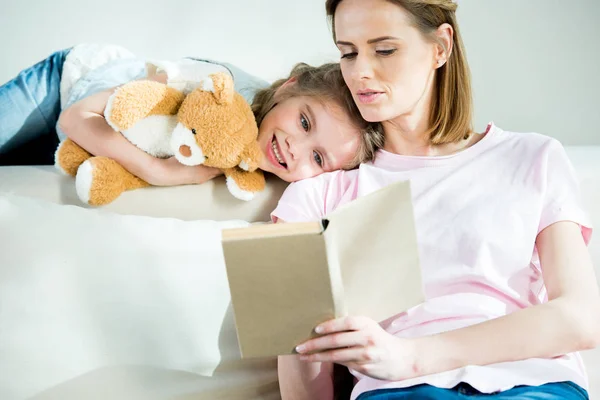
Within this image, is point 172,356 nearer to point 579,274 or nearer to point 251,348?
point 251,348

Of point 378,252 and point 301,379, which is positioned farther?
point 301,379

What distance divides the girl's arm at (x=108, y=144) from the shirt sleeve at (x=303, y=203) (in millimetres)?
210

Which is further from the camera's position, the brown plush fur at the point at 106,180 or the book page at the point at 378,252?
the brown plush fur at the point at 106,180

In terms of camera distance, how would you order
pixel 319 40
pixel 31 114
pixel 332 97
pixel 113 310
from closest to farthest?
pixel 113 310 < pixel 332 97 < pixel 31 114 < pixel 319 40

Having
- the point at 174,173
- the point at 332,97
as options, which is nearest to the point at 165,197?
the point at 174,173

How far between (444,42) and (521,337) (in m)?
0.55

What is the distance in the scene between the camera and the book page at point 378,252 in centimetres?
82

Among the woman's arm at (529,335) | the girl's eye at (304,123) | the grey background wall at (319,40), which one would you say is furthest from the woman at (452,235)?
the grey background wall at (319,40)

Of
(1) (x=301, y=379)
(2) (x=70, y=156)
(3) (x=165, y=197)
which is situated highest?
(2) (x=70, y=156)

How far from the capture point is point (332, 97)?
1319mm

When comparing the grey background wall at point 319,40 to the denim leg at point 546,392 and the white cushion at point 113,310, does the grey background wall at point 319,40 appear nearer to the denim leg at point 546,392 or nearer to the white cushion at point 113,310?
the white cushion at point 113,310

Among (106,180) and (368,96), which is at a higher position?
(368,96)

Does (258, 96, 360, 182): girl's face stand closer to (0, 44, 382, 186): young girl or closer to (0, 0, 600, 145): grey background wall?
(0, 44, 382, 186): young girl

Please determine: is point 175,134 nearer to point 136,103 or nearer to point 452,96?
point 136,103
